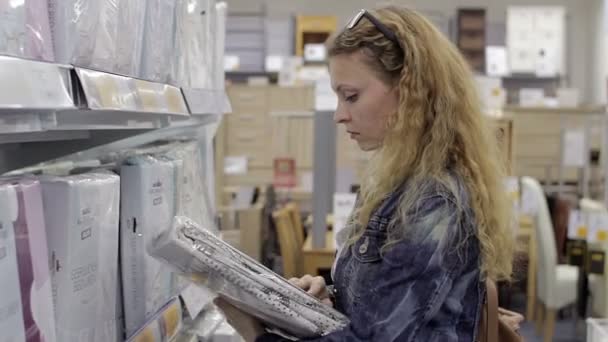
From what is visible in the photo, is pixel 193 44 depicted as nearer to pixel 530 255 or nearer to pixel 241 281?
pixel 241 281

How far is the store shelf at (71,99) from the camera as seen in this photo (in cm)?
56

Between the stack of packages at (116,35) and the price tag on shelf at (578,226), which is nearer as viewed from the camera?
the stack of packages at (116,35)

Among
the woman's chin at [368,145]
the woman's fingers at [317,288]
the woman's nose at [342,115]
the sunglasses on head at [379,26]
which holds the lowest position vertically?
the woman's fingers at [317,288]

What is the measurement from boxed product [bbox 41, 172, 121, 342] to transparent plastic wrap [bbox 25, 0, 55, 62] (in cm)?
15

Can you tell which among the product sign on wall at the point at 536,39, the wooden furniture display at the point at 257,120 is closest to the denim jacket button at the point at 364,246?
the wooden furniture display at the point at 257,120

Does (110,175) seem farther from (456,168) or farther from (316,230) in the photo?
(316,230)

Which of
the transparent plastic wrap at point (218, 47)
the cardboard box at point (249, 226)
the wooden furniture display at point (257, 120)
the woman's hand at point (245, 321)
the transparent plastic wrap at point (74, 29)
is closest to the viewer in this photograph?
the transparent plastic wrap at point (74, 29)

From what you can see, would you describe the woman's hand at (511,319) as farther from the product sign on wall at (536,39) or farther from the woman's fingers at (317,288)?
the product sign on wall at (536,39)

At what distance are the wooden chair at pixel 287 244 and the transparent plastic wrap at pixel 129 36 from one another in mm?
2880

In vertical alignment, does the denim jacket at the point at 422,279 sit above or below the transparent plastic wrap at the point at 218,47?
below

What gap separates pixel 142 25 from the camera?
0.99 meters

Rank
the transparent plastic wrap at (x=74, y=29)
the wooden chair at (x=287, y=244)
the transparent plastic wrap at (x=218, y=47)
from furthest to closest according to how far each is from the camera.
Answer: the wooden chair at (x=287, y=244), the transparent plastic wrap at (x=218, y=47), the transparent plastic wrap at (x=74, y=29)

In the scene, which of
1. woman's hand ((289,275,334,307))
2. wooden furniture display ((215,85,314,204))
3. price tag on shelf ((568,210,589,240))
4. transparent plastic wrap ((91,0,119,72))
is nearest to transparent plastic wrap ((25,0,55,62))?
transparent plastic wrap ((91,0,119,72))

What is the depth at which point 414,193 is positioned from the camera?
92cm
